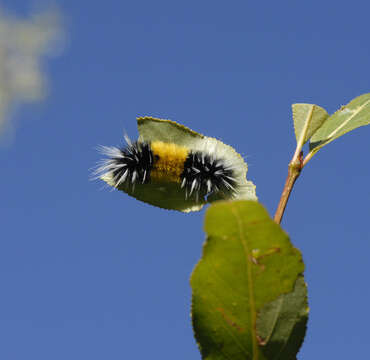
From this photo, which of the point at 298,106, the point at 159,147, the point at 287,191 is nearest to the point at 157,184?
the point at 159,147

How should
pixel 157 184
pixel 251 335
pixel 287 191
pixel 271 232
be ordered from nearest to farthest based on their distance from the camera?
pixel 271 232, pixel 251 335, pixel 287 191, pixel 157 184

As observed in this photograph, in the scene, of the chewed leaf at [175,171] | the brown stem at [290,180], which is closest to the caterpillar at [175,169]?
the chewed leaf at [175,171]

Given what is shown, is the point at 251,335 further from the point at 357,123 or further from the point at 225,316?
the point at 357,123

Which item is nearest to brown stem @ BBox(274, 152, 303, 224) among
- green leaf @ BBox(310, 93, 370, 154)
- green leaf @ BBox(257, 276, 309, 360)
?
green leaf @ BBox(310, 93, 370, 154)

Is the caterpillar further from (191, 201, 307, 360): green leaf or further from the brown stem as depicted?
(191, 201, 307, 360): green leaf

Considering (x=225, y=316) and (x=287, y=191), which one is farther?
(x=287, y=191)

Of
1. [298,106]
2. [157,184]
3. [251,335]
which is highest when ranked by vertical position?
[298,106]
